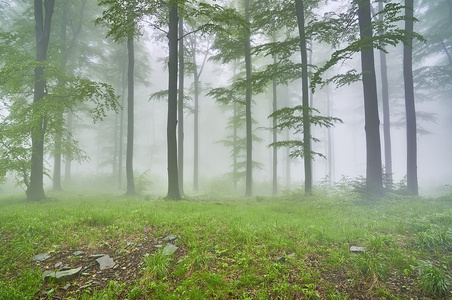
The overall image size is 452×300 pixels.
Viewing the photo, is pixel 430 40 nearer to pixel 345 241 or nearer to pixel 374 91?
pixel 374 91

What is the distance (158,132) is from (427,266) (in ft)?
155

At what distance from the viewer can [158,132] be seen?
152ft

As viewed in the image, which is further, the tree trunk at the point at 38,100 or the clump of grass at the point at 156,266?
the tree trunk at the point at 38,100

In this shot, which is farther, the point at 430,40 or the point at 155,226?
the point at 430,40

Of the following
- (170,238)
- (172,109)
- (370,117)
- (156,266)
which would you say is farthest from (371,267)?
(172,109)

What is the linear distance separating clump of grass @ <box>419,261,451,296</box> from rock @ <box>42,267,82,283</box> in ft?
18.0

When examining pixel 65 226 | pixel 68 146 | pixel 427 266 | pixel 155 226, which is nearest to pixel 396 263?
pixel 427 266

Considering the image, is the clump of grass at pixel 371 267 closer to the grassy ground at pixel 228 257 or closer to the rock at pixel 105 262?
the grassy ground at pixel 228 257

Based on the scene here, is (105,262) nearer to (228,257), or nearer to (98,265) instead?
(98,265)

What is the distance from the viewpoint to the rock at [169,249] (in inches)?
152

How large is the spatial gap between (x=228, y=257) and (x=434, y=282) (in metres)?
3.13

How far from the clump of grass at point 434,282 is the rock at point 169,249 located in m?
4.05

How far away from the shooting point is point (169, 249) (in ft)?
13.3

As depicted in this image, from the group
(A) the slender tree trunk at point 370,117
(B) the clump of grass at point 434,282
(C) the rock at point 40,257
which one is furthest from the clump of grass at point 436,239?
(C) the rock at point 40,257
